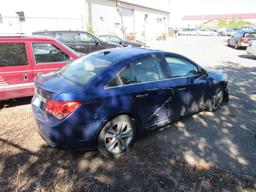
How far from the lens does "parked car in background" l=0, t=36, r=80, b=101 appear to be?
5.03 metres

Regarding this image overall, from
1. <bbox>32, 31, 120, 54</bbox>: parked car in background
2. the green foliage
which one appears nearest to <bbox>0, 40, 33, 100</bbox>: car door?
<bbox>32, 31, 120, 54</bbox>: parked car in background

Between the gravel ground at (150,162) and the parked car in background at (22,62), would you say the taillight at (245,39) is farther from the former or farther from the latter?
the parked car in background at (22,62)

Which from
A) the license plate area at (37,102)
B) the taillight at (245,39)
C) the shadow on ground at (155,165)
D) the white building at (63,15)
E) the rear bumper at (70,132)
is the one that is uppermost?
the white building at (63,15)

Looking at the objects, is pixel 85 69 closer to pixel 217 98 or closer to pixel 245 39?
pixel 217 98

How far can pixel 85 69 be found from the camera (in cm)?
378

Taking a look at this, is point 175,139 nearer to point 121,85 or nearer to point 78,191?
point 121,85

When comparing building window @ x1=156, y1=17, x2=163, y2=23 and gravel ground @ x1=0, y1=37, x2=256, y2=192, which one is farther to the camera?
building window @ x1=156, y1=17, x2=163, y2=23

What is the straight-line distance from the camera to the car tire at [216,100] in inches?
207

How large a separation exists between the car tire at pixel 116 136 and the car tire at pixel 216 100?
235cm

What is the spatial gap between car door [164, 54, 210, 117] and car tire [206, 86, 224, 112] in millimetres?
353

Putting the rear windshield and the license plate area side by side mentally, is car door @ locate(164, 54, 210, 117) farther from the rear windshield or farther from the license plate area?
the license plate area

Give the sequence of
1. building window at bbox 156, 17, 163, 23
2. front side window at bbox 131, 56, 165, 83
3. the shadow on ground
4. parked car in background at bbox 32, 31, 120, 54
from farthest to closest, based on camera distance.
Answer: building window at bbox 156, 17, 163, 23
parked car in background at bbox 32, 31, 120, 54
front side window at bbox 131, 56, 165, 83
the shadow on ground

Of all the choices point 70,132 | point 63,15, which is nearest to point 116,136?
point 70,132

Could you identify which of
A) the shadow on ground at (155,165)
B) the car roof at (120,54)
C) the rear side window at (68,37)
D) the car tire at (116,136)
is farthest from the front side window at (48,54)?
the rear side window at (68,37)
